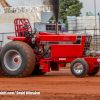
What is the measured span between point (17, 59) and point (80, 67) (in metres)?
2.39

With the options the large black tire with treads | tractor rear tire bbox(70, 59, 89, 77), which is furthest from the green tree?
tractor rear tire bbox(70, 59, 89, 77)

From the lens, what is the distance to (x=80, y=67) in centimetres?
870

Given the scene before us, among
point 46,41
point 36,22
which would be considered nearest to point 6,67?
point 46,41

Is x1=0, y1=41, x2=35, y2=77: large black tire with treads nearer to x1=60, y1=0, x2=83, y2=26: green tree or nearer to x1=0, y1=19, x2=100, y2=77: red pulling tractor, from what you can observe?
x1=0, y1=19, x2=100, y2=77: red pulling tractor

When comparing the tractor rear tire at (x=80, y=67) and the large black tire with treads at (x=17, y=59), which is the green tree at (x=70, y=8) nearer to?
the large black tire with treads at (x=17, y=59)

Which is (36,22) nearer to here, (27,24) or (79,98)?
(27,24)

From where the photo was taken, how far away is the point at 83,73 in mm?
8562

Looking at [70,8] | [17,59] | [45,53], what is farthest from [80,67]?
[70,8]

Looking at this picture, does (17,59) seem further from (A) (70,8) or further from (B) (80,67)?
(A) (70,8)

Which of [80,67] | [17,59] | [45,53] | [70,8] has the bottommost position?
[80,67]

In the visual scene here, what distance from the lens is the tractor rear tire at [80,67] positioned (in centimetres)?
852

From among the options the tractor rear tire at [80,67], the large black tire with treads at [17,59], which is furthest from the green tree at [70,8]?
the tractor rear tire at [80,67]

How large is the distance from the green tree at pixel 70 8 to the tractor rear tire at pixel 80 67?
941 inches

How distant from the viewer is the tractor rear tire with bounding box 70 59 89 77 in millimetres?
8523
